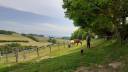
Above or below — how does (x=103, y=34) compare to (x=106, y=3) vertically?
below

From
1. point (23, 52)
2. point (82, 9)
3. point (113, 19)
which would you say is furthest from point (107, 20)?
point (23, 52)

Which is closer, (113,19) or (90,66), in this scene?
(90,66)

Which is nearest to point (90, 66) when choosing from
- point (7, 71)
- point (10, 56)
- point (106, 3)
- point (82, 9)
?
point (7, 71)

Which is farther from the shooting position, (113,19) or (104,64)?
(113,19)

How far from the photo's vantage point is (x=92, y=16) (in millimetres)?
36062

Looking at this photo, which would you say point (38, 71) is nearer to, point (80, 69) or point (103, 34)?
point (80, 69)

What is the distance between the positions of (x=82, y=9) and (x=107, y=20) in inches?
130

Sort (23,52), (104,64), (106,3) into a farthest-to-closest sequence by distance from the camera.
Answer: (23,52) → (106,3) → (104,64)

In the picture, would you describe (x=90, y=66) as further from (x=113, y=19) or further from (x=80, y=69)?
(x=113, y=19)

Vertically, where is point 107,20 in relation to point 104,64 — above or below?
above

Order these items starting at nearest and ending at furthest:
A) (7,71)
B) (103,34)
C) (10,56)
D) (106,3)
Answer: (7,71) < (106,3) < (10,56) < (103,34)

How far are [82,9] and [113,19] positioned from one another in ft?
12.3

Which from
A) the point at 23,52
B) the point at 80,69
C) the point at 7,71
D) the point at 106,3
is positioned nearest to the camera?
the point at 80,69

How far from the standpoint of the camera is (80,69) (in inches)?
→ 826
